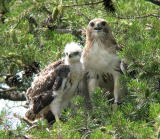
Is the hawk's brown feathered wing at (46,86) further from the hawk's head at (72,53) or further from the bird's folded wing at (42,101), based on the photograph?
the hawk's head at (72,53)

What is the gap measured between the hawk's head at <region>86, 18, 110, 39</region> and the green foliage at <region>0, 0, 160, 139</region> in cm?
10

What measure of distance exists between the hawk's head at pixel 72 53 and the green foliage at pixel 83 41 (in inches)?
13.1

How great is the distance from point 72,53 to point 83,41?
119cm

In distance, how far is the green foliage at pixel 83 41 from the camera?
4227 mm

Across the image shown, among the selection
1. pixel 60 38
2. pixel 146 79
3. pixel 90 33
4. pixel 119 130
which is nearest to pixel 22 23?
pixel 60 38

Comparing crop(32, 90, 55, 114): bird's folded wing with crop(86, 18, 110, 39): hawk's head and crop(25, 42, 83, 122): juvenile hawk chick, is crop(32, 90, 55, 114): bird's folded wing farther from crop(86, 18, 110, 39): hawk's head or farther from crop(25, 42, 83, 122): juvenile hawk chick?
crop(86, 18, 110, 39): hawk's head

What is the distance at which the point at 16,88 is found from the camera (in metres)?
7.10

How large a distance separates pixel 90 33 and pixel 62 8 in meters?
0.56

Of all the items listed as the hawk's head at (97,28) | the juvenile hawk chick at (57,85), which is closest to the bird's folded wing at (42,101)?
the juvenile hawk chick at (57,85)

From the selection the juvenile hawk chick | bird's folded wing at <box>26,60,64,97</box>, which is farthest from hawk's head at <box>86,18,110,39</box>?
bird's folded wing at <box>26,60,64,97</box>

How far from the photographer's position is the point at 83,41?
703 cm

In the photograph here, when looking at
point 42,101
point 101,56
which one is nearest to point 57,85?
point 42,101

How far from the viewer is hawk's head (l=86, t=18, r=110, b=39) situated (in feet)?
19.6

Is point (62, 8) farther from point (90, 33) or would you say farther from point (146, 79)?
point (146, 79)
